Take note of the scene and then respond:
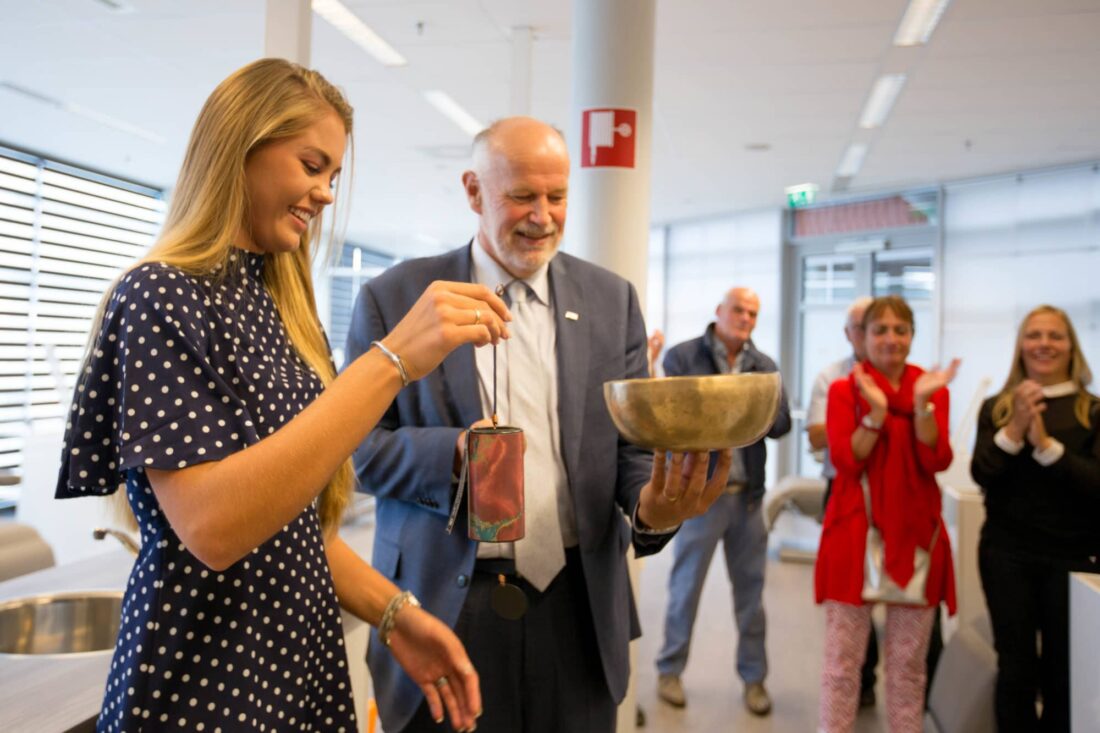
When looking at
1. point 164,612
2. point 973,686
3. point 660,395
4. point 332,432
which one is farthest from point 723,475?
point 973,686

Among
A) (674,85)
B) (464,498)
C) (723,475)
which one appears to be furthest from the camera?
(674,85)

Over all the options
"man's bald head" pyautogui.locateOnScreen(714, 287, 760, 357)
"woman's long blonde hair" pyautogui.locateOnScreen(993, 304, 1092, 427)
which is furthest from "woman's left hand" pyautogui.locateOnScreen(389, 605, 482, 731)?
"man's bald head" pyautogui.locateOnScreen(714, 287, 760, 357)

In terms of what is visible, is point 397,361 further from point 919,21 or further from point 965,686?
point 919,21

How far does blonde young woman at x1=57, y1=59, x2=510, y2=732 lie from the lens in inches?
33.8

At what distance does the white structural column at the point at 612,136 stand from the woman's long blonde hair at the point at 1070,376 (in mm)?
1277

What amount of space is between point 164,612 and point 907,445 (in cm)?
258

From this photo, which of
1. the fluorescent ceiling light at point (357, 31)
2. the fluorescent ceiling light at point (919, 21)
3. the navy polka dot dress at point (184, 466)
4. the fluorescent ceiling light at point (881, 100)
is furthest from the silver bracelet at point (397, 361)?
the fluorescent ceiling light at point (881, 100)

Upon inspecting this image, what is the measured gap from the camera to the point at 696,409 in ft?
3.42

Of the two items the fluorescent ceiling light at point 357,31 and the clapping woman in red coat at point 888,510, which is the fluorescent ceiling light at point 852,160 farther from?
the clapping woman in red coat at point 888,510

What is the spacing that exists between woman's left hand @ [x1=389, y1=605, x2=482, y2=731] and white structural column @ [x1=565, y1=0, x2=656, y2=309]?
2024 millimetres

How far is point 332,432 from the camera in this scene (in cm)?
88

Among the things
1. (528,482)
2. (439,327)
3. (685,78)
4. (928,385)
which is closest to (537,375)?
(528,482)

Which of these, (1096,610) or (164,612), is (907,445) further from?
(164,612)

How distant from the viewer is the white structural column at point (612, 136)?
295 centimetres
